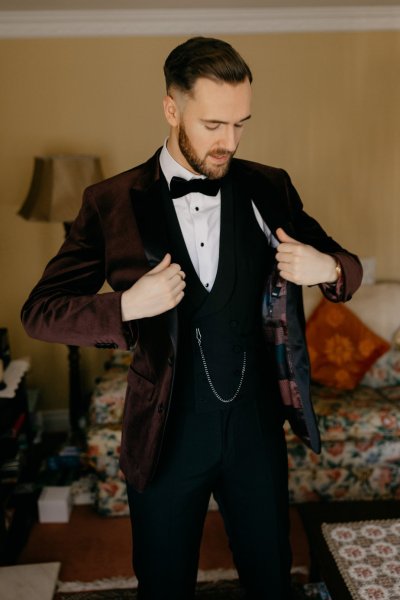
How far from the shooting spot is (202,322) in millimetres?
1401

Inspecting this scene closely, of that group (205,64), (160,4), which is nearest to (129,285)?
(205,64)

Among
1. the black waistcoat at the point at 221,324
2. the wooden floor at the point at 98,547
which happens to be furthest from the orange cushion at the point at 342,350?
the black waistcoat at the point at 221,324

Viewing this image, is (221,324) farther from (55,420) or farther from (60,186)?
(55,420)

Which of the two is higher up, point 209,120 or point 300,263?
point 209,120

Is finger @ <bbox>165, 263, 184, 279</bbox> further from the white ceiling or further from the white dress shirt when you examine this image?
the white ceiling

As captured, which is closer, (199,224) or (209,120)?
(209,120)

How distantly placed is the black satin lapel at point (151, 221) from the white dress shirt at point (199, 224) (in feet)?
0.25

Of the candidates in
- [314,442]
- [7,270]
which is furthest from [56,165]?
[314,442]

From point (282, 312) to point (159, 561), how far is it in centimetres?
71

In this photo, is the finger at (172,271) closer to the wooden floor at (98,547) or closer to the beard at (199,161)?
the beard at (199,161)

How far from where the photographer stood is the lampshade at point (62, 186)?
3002mm

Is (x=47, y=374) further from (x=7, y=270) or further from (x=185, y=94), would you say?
(x=185, y=94)

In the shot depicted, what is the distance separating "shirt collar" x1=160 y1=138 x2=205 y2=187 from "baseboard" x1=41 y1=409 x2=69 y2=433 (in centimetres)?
275

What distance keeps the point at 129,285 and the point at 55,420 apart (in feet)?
9.09
